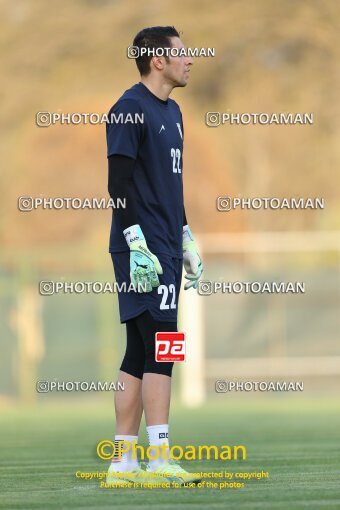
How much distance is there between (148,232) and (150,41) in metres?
0.82

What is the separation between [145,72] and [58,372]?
45.3 ft

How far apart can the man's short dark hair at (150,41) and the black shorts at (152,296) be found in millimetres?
821

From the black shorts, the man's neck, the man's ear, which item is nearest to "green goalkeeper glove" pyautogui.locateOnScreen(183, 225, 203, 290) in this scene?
the black shorts

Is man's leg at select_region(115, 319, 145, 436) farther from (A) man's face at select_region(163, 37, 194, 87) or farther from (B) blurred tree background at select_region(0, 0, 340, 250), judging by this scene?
(B) blurred tree background at select_region(0, 0, 340, 250)

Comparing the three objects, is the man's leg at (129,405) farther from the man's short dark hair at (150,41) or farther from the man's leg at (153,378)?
the man's short dark hair at (150,41)

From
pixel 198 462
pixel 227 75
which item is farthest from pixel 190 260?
pixel 227 75

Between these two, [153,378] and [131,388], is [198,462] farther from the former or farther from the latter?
[153,378]

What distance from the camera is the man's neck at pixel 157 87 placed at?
654 cm

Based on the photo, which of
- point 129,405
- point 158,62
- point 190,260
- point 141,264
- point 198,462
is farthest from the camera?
point 198,462

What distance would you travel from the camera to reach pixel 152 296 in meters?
6.31

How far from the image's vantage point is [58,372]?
65.9 ft

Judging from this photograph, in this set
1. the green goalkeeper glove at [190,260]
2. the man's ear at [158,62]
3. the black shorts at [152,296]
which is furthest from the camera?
the green goalkeeper glove at [190,260]

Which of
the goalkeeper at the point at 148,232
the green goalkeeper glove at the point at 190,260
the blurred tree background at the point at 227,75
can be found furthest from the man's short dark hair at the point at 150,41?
the blurred tree background at the point at 227,75

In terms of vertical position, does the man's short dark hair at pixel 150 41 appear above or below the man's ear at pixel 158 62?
above
